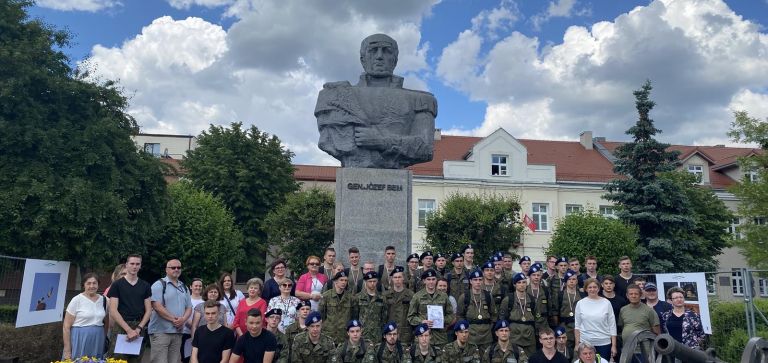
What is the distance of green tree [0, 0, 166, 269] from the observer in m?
16.5

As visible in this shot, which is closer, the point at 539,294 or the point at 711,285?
the point at 539,294

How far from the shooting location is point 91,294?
7.27 m

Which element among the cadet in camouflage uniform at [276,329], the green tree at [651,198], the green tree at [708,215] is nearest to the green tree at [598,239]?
the green tree at [651,198]

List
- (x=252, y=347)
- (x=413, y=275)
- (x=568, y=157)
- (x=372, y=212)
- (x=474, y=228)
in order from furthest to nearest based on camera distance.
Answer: (x=568, y=157) → (x=474, y=228) → (x=372, y=212) → (x=413, y=275) → (x=252, y=347)

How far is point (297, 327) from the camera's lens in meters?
7.01

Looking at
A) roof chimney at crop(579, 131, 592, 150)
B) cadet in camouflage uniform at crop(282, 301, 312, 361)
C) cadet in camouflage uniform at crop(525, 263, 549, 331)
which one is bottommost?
cadet in camouflage uniform at crop(282, 301, 312, 361)

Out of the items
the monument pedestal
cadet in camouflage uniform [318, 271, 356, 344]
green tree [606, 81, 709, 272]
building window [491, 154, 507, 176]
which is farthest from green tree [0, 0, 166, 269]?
building window [491, 154, 507, 176]

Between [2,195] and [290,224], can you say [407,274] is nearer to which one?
[2,195]

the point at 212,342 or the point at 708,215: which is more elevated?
the point at 708,215

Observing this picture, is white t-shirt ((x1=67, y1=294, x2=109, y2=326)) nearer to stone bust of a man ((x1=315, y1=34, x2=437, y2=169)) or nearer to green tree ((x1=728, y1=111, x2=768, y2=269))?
stone bust of a man ((x1=315, y1=34, x2=437, y2=169))

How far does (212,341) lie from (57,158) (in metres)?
13.4

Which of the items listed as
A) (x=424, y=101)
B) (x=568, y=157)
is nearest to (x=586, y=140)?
(x=568, y=157)

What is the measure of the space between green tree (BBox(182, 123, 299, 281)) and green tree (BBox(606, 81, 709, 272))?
16455mm

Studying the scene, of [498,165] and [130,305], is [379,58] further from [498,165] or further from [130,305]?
[498,165]
